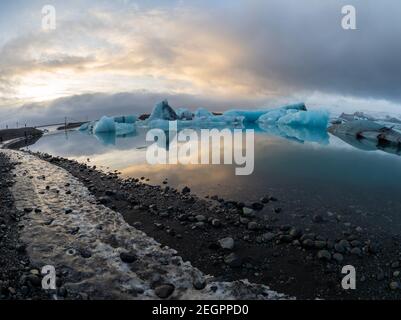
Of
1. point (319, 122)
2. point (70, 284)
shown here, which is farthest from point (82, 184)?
point (319, 122)

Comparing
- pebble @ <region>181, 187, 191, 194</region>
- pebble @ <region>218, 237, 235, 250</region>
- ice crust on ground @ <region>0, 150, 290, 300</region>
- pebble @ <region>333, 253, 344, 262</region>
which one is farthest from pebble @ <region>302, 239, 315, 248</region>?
pebble @ <region>181, 187, 191, 194</region>

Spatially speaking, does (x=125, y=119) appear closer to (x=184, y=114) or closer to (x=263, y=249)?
(x=184, y=114)

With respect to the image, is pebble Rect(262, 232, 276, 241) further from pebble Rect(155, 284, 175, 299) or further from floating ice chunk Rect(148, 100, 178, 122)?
floating ice chunk Rect(148, 100, 178, 122)

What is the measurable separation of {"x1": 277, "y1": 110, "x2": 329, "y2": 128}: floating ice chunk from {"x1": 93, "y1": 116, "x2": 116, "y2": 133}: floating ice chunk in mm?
25655

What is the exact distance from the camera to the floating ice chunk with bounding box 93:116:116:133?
50.4m

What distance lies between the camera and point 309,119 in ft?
147

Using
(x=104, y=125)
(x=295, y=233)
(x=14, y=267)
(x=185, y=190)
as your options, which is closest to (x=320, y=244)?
(x=295, y=233)

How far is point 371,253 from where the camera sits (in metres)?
7.05

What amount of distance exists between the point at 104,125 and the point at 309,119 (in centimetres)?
2951

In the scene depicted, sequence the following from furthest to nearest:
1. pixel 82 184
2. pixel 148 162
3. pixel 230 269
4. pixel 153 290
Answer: pixel 148 162
pixel 82 184
pixel 230 269
pixel 153 290

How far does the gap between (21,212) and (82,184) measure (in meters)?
3.96

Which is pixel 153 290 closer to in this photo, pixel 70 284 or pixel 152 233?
pixel 70 284

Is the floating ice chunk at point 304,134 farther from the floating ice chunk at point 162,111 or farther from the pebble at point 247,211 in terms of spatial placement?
the pebble at point 247,211
